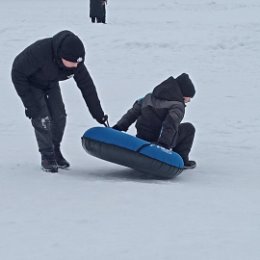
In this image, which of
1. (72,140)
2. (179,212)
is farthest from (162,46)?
(179,212)

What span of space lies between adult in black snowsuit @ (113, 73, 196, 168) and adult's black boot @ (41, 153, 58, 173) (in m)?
0.73

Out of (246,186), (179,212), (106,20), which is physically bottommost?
(106,20)

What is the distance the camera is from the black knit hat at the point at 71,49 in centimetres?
585

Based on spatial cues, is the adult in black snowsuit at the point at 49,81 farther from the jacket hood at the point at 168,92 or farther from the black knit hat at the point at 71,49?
the jacket hood at the point at 168,92

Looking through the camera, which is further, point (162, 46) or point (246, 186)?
point (162, 46)

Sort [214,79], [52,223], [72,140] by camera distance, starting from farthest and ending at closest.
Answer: [214,79]
[72,140]
[52,223]

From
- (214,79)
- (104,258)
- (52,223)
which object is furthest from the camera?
(214,79)

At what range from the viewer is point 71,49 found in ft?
19.2

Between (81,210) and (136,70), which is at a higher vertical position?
(81,210)

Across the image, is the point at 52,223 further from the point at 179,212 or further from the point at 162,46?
the point at 162,46

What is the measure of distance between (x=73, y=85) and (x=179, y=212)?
26.8 ft

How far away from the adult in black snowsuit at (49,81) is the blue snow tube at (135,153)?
0.37 m

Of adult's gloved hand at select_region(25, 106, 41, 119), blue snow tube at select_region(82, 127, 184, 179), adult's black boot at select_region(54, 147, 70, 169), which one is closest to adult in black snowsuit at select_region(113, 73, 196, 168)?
blue snow tube at select_region(82, 127, 184, 179)

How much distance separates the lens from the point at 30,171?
20.9 ft
